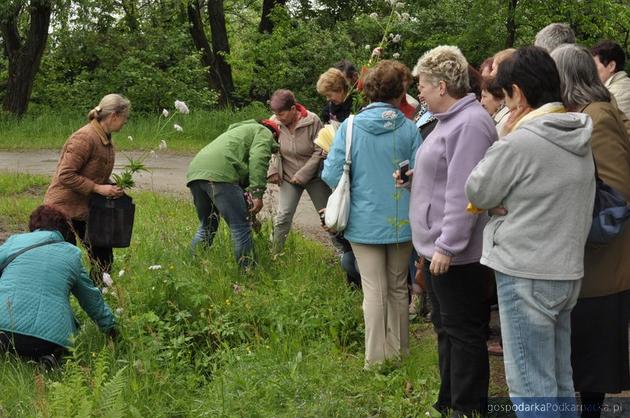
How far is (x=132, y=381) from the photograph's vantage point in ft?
17.5

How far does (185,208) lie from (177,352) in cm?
482

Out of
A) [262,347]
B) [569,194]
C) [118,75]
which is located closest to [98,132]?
[262,347]

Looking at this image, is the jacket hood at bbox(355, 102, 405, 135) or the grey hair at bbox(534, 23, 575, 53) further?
the grey hair at bbox(534, 23, 575, 53)

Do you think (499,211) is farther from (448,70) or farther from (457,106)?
(448,70)

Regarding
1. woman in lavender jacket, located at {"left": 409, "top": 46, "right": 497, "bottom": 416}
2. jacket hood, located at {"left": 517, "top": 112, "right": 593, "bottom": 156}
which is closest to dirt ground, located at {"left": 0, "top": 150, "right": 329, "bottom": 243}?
woman in lavender jacket, located at {"left": 409, "top": 46, "right": 497, "bottom": 416}

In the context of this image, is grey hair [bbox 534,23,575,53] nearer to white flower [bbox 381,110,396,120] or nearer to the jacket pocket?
white flower [bbox 381,110,396,120]

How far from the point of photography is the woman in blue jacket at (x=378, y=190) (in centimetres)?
555

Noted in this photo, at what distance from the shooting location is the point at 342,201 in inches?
220

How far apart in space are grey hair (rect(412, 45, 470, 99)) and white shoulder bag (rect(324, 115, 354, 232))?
0.93m

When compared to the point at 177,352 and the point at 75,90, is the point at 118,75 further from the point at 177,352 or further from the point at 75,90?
the point at 177,352

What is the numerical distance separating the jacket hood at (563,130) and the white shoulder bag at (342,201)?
1774mm

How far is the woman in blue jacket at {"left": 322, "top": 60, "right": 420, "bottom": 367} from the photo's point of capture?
555cm

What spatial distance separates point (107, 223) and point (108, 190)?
0.26 meters

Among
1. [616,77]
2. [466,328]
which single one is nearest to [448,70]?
[466,328]
